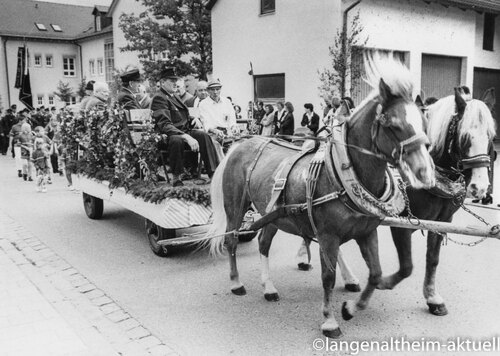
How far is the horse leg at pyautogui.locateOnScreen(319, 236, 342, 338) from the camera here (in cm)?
410

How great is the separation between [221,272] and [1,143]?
23196 mm

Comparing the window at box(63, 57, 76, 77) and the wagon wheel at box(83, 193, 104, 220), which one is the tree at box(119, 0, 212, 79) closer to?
the wagon wheel at box(83, 193, 104, 220)

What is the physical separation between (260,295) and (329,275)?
1.30 m

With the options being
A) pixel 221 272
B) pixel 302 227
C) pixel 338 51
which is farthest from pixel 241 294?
pixel 338 51

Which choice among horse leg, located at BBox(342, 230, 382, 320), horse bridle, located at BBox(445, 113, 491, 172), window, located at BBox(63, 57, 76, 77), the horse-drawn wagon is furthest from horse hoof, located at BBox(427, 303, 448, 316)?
window, located at BBox(63, 57, 76, 77)

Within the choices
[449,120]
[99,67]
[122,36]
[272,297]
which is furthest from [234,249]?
[99,67]

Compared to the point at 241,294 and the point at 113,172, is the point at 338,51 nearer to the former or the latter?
the point at 113,172

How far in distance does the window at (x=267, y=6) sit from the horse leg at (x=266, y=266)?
1506 centimetres

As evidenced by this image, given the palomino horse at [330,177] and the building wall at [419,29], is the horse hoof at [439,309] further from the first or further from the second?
the building wall at [419,29]

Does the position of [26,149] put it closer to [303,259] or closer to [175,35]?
[303,259]

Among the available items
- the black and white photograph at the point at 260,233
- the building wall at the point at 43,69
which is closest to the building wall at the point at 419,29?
the black and white photograph at the point at 260,233

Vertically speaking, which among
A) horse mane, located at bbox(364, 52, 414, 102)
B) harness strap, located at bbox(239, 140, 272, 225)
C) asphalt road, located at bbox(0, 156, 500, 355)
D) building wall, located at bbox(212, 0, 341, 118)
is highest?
building wall, located at bbox(212, 0, 341, 118)

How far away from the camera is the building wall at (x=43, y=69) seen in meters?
45.2

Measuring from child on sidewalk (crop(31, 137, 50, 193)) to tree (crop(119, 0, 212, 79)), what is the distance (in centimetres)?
1333
